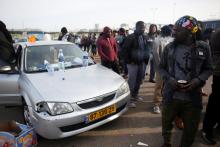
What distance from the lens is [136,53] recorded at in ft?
14.7

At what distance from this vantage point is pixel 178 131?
352 centimetres

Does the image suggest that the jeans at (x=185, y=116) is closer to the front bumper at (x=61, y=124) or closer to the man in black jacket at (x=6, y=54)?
the front bumper at (x=61, y=124)

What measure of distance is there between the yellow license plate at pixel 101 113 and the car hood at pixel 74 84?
0.26 m

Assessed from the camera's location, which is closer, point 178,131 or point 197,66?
point 197,66

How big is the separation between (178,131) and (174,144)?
0.43m

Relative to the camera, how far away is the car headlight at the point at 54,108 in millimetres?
2889

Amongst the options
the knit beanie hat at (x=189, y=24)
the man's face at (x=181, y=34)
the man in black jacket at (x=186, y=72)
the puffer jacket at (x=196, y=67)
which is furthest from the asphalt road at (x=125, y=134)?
the knit beanie hat at (x=189, y=24)

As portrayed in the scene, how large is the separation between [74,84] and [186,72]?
1.77 metres

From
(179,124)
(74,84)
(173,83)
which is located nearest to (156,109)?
(179,124)

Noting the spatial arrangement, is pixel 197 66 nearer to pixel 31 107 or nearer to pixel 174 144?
pixel 174 144

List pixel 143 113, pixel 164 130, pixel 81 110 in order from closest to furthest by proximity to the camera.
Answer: pixel 164 130, pixel 81 110, pixel 143 113

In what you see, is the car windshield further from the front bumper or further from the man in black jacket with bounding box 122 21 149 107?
the front bumper

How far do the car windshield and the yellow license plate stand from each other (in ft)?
4.47

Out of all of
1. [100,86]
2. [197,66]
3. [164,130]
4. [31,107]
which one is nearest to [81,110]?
[100,86]
